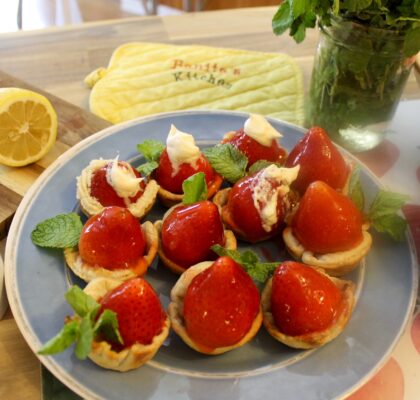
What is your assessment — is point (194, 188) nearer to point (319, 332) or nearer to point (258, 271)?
point (258, 271)

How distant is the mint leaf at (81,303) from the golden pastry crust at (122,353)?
0.07m

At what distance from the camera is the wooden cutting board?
1387 mm

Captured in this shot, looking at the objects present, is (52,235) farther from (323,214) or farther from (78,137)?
(323,214)

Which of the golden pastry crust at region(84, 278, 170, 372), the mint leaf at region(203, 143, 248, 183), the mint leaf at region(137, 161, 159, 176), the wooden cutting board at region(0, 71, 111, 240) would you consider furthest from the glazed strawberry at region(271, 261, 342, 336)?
the wooden cutting board at region(0, 71, 111, 240)

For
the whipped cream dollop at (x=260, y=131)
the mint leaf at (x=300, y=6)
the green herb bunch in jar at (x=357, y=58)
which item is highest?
the mint leaf at (x=300, y=6)

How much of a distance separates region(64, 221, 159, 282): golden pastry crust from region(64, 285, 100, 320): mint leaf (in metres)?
0.19

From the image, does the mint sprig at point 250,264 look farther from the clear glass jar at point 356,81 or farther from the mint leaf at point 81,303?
the clear glass jar at point 356,81

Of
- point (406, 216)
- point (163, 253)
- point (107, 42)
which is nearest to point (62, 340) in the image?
point (163, 253)

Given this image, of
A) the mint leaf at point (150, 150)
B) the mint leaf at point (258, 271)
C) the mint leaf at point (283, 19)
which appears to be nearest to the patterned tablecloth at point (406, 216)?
the mint leaf at point (258, 271)

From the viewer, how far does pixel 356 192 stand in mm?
1270

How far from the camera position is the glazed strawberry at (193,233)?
114cm

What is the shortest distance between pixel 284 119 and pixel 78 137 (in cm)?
71

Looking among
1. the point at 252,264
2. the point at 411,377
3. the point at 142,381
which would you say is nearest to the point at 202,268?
the point at 252,264

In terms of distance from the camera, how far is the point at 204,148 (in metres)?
1.52
